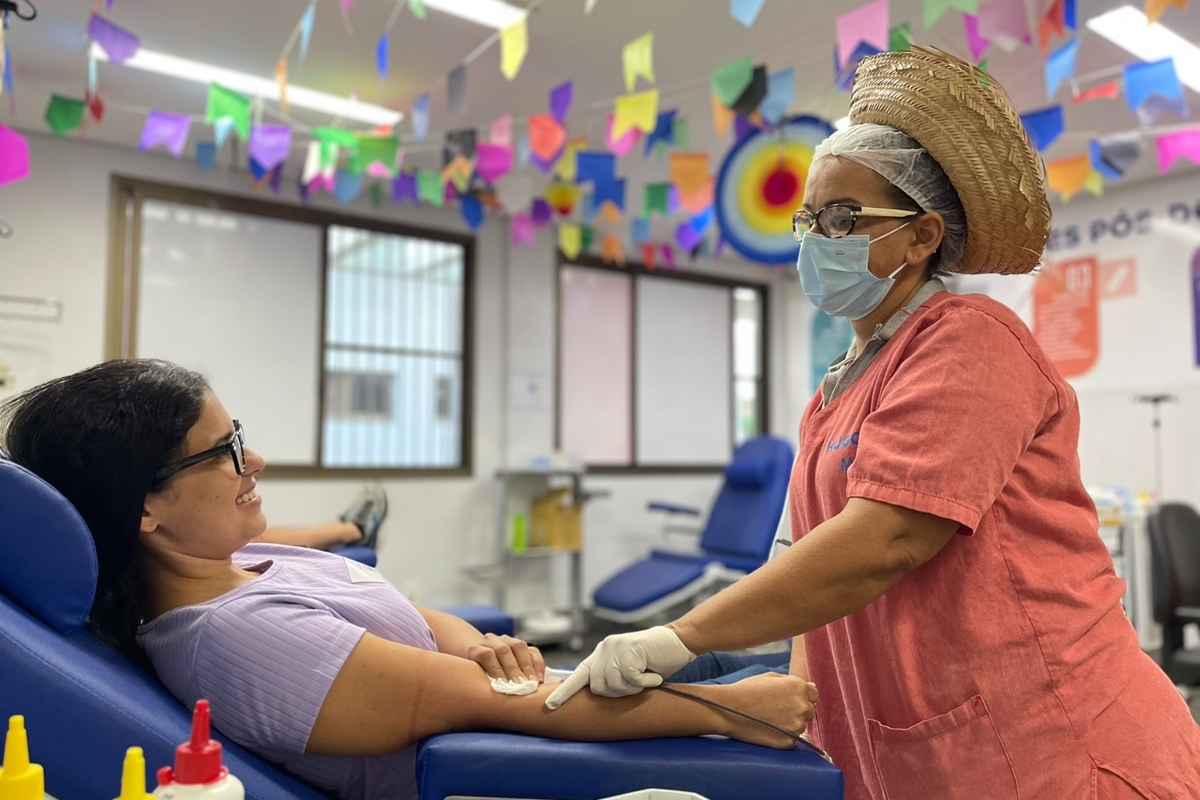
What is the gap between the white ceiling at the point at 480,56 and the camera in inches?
116

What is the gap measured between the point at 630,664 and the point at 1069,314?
16.9 feet

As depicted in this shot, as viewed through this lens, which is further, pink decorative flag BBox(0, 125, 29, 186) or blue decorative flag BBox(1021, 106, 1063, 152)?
blue decorative flag BBox(1021, 106, 1063, 152)

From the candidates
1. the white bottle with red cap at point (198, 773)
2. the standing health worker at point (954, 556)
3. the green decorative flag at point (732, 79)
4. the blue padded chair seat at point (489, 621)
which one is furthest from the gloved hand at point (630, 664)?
the green decorative flag at point (732, 79)

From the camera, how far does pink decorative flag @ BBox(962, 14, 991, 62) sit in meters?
2.80

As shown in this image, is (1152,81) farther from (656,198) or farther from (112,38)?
(112,38)

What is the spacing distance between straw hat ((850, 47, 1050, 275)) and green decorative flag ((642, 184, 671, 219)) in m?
3.35

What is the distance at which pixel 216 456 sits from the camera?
3.79 feet

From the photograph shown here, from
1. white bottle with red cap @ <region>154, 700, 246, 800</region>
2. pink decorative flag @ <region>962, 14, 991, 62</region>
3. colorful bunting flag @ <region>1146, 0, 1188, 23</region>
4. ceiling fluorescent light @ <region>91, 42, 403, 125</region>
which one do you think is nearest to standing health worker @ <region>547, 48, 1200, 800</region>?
white bottle with red cap @ <region>154, 700, 246, 800</region>

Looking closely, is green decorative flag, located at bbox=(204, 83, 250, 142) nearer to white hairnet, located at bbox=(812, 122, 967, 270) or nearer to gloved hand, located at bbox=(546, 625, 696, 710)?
white hairnet, located at bbox=(812, 122, 967, 270)

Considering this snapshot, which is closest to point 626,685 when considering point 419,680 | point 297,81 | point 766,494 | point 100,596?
point 419,680

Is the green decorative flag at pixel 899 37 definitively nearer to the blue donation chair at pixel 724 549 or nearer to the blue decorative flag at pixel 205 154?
the blue donation chair at pixel 724 549

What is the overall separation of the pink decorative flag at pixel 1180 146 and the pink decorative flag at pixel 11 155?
4.59 metres

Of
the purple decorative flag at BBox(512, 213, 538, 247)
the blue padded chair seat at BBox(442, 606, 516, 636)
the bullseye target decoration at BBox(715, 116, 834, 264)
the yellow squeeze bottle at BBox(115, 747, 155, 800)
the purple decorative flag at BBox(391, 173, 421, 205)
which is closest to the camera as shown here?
the yellow squeeze bottle at BBox(115, 747, 155, 800)

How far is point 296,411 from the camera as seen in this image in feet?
14.9
